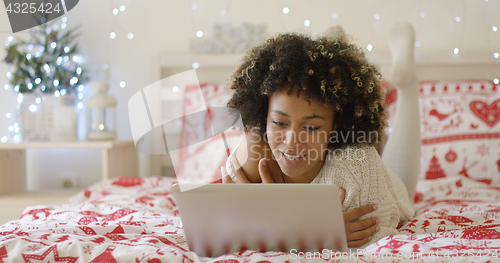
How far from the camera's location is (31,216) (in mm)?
1137

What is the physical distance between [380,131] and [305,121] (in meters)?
0.26

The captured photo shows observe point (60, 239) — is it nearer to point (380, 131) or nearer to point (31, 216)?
point (31, 216)

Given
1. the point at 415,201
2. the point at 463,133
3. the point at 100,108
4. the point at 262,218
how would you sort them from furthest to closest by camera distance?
the point at 100,108 < the point at 463,133 < the point at 415,201 < the point at 262,218

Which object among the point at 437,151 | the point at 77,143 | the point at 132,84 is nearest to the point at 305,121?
the point at 437,151

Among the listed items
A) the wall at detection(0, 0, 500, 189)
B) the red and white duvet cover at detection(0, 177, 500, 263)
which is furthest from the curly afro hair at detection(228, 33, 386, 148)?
the wall at detection(0, 0, 500, 189)

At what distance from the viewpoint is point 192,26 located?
2.36 metres

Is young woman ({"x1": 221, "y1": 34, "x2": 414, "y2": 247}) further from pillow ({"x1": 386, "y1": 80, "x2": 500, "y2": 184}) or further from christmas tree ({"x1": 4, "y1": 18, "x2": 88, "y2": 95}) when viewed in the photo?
christmas tree ({"x1": 4, "y1": 18, "x2": 88, "y2": 95})

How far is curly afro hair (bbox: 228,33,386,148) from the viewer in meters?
0.93

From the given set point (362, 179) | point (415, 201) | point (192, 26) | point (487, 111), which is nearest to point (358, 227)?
point (362, 179)

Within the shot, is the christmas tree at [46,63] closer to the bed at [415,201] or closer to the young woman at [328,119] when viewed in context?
the bed at [415,201]

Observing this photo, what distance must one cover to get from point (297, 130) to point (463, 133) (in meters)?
1.29

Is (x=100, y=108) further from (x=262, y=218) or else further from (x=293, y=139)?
(x=262, y=218)

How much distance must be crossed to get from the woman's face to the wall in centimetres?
138

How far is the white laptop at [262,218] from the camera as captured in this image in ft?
2.27
